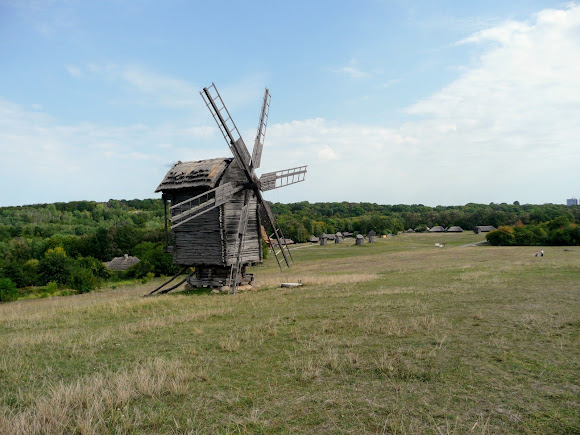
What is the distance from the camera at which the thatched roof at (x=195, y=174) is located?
22.4 m

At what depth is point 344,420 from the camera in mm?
6180

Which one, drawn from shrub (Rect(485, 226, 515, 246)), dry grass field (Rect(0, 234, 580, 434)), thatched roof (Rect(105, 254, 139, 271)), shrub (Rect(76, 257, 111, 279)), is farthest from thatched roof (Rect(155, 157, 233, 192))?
shrub (Rect(485, 226, 515, 246))

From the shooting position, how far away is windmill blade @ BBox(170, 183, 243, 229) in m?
21.5

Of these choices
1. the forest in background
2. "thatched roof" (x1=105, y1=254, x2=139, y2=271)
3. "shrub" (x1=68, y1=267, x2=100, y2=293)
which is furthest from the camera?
"thatched roof" (x1=105, y1=254, x2=139, y2=271)

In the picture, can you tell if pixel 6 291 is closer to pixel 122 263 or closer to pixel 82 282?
pixel 82 282

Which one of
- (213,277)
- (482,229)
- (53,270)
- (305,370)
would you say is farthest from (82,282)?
(482,229)

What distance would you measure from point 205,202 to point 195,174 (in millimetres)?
2183

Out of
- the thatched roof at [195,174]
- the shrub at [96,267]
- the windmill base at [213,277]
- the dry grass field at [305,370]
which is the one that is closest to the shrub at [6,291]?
the shrub at [96,267]

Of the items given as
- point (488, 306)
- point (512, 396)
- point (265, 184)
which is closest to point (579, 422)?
point (512, 396)

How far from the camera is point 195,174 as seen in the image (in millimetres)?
22984

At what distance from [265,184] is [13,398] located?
19466mm

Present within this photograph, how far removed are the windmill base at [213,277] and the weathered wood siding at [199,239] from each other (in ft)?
4.56

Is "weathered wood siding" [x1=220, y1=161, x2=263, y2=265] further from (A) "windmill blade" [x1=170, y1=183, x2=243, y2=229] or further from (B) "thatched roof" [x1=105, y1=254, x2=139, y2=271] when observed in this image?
(B) "thatched roof" [x1=105, y1=254, x2=139, y2=271]

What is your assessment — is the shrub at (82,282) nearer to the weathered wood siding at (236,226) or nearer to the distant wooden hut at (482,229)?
the weathered wood siding at (236,226)
